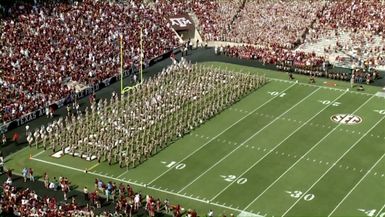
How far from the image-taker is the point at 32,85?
5003 cm

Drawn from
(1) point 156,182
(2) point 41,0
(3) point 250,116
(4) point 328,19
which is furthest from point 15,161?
(4) point 328,19

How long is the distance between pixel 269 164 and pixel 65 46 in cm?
2383

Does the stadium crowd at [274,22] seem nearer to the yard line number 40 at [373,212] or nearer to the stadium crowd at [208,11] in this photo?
the stadium crowd at [208,11]

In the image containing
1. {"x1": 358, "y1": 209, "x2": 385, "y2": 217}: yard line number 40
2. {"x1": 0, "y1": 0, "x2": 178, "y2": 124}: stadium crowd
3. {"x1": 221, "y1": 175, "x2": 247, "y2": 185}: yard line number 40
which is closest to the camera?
{"x1": 358, "y1": 209, "x2": 385, "y2": 217}: yard line number 40

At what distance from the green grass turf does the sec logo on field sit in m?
0.41

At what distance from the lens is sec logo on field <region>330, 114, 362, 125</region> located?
45781mm

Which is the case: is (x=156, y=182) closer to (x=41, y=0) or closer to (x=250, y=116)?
(x=250, y=116)

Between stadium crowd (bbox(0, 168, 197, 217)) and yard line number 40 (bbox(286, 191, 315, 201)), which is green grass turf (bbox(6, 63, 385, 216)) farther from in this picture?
stadium crowd (bbox(0, 168, 197, 217))

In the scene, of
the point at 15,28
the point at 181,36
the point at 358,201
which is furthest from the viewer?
the point at 181,36

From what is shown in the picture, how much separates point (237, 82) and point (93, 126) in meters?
12.4

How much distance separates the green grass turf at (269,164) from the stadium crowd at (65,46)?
8.32 metres

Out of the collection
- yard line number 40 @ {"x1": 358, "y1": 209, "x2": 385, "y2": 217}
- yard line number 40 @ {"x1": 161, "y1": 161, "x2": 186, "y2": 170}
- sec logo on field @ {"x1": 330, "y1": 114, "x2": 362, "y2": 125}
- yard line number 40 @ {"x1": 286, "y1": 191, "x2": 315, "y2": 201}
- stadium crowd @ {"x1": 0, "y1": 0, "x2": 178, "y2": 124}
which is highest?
stadium crowd @ {"x1": 0, "y1": 0, "x2": 178, "y2": 124}

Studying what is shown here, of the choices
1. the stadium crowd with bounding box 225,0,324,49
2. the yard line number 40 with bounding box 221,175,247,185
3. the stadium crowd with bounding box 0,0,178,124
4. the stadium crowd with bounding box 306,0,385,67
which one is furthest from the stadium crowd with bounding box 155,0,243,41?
the yard line number 40 with bounding box 221,175,247,185

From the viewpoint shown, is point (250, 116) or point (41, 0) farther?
point (41, 0)
